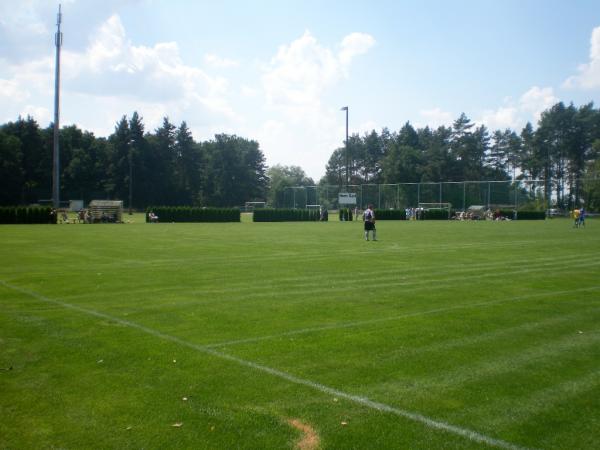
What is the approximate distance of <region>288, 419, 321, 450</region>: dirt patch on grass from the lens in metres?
3.97

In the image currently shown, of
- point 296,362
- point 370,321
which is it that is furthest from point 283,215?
point 296,362

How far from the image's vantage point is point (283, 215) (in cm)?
5569

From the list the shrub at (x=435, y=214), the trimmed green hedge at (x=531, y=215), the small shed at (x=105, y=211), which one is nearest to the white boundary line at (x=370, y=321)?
the small shed at (x=105, y=211)

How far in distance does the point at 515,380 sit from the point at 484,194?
221 feet

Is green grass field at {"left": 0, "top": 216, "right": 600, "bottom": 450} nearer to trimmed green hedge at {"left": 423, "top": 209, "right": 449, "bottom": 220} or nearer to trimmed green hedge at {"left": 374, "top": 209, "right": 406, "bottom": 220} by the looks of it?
trimmed green hedge at {"left": 374, "top": 209, "right": 406, "bottom": 220}

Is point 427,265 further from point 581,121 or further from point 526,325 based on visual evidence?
point 581,121

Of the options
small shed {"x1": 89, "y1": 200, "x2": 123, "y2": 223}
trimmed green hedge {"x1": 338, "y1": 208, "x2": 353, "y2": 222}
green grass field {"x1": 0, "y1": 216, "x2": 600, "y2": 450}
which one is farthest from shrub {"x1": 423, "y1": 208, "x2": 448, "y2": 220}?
green grass field {"x1": 0, "y1": 216, "x2": 600, "y2": 450}

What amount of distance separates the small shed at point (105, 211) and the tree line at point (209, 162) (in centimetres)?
4081

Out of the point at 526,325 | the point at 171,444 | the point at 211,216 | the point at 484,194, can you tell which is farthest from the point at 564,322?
the point at 484,194

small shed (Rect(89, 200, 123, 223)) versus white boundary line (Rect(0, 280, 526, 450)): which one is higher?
small shed (Rect(89, 200, 123, 223))

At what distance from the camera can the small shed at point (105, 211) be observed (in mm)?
44594

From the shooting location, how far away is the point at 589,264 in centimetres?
1580

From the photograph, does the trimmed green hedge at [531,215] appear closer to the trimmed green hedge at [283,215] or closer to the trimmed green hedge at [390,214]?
the trimmed green hedge at [390,214]

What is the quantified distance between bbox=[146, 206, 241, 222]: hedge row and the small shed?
2.76 m
